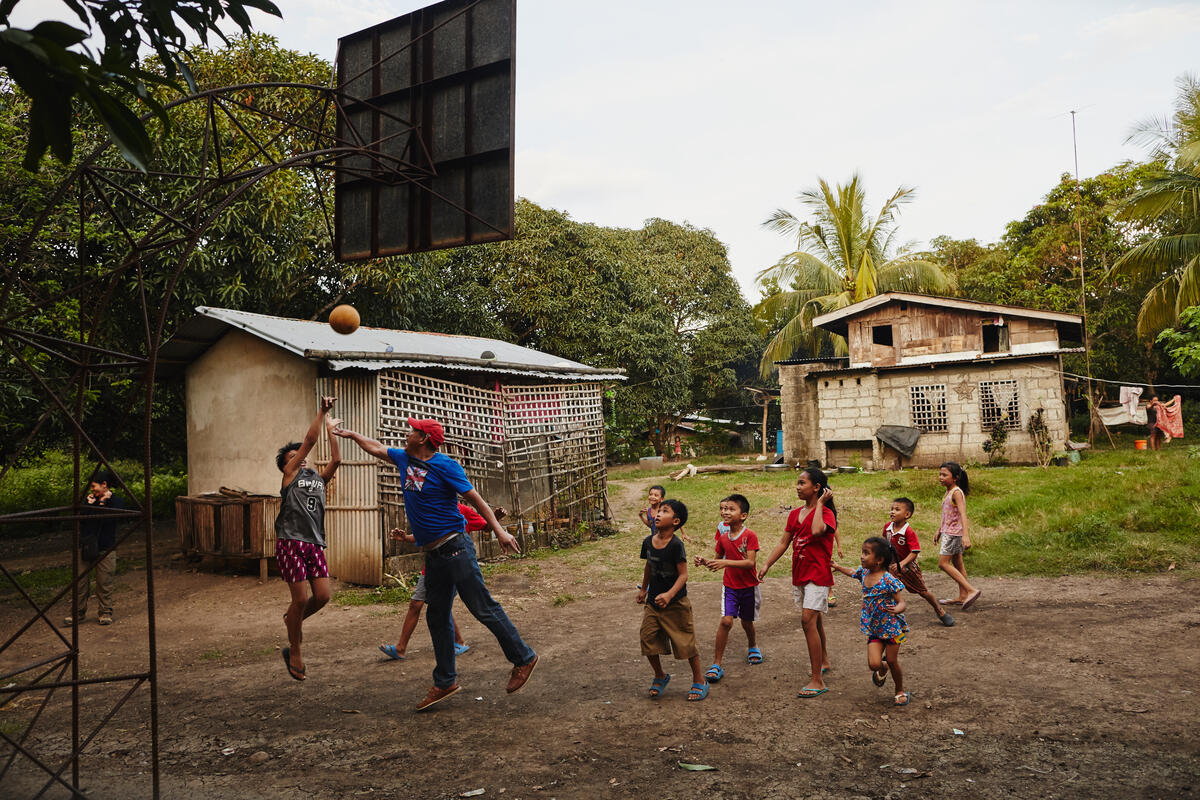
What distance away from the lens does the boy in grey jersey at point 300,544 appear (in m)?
5.75

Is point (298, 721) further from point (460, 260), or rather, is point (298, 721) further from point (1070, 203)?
point (1070, 203)

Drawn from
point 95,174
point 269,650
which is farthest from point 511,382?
point 95,174

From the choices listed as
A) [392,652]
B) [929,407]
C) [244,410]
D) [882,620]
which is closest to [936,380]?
[929,407]

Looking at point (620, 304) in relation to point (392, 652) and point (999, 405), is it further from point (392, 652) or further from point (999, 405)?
point (392, 652)

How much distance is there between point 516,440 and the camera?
12.7 metres

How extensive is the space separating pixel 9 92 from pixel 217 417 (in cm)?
542

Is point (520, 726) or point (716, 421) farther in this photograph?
point (716, 421)

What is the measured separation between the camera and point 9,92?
1129 centimetres

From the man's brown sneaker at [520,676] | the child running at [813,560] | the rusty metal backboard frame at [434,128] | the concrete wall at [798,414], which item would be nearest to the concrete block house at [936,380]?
the concrete wall at [798,414]

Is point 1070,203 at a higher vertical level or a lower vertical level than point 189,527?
higher

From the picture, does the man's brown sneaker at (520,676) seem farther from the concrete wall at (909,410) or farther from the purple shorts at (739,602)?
the concrete wall at (909,410)

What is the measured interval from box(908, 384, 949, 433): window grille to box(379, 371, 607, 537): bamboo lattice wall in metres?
10.4

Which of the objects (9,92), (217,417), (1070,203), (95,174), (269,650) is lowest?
(269,650)

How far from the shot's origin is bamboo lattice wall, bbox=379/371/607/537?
34.5ft
